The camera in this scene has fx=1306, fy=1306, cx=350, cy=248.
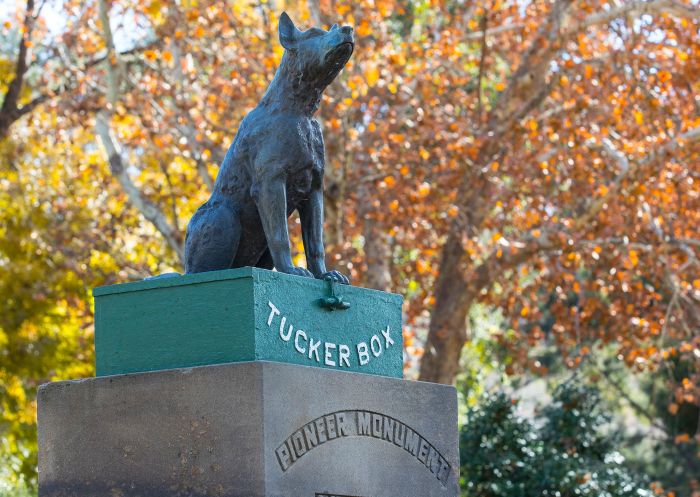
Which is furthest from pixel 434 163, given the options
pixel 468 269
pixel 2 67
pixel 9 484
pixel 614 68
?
pixel 2 67

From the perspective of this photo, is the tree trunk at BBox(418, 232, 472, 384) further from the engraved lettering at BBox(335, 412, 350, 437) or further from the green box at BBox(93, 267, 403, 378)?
the engraved lettering at BBox(335, 412, 350, 437)

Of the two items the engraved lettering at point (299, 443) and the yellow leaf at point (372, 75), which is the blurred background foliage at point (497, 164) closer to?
the yellow leaf at point (372, 75)

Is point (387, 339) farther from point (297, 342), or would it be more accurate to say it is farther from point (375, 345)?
point (297, 342)

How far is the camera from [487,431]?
15.1 m

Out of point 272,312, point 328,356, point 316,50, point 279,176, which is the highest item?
point 316,50

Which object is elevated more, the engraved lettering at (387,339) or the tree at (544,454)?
the tree at (544,454)

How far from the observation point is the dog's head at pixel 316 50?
6.30 meters

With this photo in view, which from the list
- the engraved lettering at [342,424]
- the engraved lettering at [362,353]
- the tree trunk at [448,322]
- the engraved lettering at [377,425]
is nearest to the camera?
the engraved lettering at [342,424]

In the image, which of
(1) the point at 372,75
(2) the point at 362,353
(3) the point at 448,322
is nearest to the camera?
(2) the point at 362,353

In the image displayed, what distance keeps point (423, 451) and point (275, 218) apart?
1.40 m

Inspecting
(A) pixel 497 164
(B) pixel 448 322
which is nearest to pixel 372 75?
(A) pixel 497 164

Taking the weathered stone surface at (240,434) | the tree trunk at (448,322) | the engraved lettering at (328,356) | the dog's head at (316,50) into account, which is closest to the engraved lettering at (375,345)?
the weathered stone surface at (240,434)

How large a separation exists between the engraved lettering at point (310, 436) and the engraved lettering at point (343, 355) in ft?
1.48

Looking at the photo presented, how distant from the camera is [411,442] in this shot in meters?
6.50
